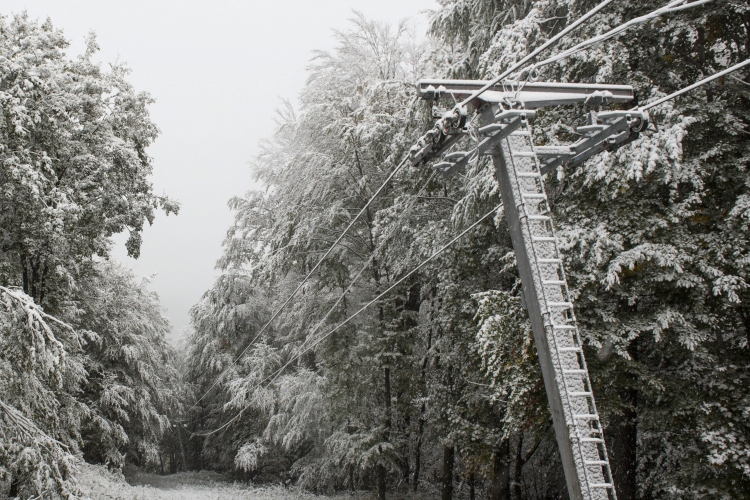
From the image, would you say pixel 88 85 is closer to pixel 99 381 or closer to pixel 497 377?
pixel 497 377

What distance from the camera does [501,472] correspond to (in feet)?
37.6

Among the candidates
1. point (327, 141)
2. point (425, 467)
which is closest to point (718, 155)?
point (327, 141)

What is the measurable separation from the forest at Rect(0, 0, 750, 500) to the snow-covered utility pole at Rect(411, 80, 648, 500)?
256 centimetres

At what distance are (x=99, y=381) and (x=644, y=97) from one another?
18.6 m

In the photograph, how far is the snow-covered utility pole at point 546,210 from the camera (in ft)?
13.0

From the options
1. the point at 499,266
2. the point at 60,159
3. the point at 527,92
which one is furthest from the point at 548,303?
the point at 60,159

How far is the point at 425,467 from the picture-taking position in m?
19.3

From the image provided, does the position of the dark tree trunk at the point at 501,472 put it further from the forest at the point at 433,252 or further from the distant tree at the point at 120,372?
the distant tree at the point at 120,372

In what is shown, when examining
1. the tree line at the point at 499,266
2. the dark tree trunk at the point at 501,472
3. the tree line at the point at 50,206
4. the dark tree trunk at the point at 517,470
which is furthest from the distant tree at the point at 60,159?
the dark tree trunk at the point at 517,470

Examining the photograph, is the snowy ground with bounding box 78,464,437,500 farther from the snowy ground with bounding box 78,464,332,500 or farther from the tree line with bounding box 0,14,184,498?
the tree line with bounding box 0,14,184,498

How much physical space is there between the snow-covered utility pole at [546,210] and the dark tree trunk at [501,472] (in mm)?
7147

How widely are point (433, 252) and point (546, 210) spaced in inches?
259

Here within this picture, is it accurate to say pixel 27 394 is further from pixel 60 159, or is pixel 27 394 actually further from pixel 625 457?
pixel 625 457

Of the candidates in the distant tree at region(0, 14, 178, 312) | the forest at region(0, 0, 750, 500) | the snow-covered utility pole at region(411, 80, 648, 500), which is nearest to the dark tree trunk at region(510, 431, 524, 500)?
the forest at region(0, 0, 750, 500)
